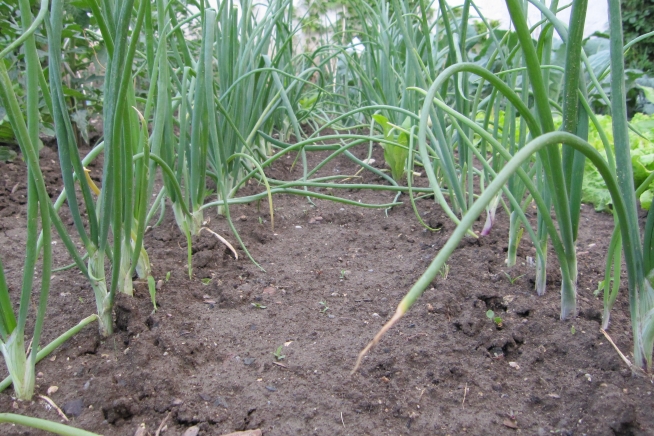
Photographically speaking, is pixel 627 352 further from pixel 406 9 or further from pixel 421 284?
pixel 406 9

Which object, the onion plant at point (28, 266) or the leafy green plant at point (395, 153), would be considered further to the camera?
the leafy green plant at point (395, 153)

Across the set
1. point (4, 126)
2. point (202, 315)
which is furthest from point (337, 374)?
point (4, 126)

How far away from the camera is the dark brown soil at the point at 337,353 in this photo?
2.01 feet

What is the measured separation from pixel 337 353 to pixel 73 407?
370mm

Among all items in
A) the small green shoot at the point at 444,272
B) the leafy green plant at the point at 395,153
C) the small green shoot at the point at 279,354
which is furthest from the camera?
the leafy green plant at the point at 395,153

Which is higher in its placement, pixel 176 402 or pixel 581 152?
pixel 581 152

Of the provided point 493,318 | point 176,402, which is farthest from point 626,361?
point 176,402

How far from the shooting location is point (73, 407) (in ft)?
2.02

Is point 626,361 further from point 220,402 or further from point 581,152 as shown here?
point 220,402

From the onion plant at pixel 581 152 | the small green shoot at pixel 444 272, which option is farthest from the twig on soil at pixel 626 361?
the small green shoot at pixel 444 272

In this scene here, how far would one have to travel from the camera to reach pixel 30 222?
1.96 feet

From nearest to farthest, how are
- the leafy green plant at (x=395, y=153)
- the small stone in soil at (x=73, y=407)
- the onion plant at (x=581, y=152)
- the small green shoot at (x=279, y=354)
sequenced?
1. the onion plant at (x=581, y=152)
2. the small stone in soil at (x=73, y=407)
3. the small green shoot at (x=279, y=354)
4. the leafy green plant at (x=395, y=153)

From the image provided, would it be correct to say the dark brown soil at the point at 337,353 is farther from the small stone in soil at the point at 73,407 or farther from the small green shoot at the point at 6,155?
the small green shoot at the point at 6,155

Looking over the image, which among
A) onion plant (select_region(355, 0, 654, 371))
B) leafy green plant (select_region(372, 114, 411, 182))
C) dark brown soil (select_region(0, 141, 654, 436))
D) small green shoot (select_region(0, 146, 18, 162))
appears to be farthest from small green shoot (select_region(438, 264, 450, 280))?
small green shoot (select_region(0, 146, 18, 162))
